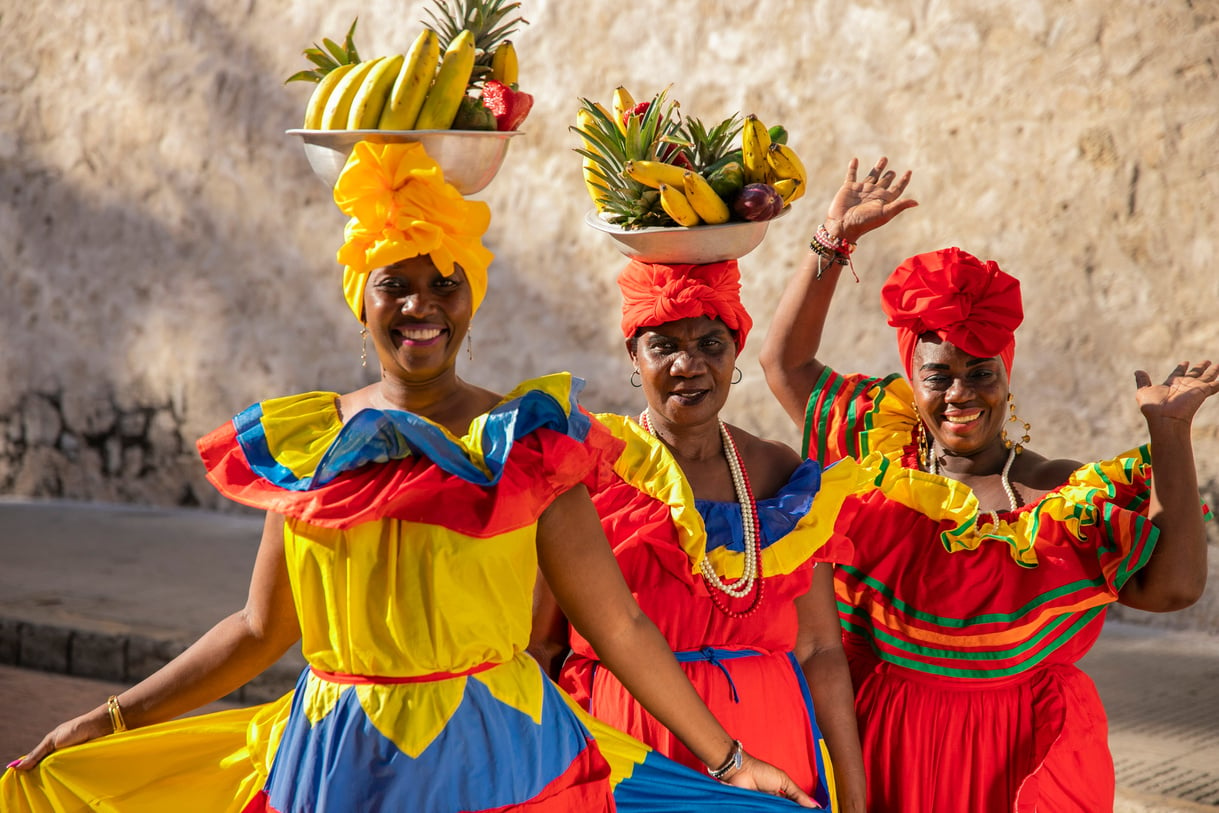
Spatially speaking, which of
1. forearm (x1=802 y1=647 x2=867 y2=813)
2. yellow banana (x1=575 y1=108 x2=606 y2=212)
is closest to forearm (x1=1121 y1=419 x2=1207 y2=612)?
forearm (x1=802 y1=647 x2=867 y2=813)

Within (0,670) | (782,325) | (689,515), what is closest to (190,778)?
(689,515)

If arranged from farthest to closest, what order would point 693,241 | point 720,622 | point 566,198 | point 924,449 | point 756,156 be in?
1. point 566,198
2. point 924,449
3. point 756,156
4. point 693,241
5. point 720,622

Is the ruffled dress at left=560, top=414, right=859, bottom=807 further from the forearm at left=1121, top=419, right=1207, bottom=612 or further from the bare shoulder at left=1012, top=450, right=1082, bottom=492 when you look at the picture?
the forearm at left=1121, top=419, right=1207, bottom=612

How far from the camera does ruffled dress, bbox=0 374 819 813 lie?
243 cm

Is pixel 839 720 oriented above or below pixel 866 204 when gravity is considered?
below

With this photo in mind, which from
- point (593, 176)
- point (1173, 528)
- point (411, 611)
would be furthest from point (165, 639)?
point (1173, 528)

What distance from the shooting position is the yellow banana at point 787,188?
3.30 m

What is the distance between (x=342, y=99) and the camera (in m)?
2.68

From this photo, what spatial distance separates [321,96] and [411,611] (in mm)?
1028

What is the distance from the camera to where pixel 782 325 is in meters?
3.80

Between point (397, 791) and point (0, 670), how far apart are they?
5886mm

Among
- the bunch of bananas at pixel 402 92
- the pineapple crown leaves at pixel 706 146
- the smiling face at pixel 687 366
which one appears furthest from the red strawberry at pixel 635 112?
the bunch of bananas at pixel 402 92

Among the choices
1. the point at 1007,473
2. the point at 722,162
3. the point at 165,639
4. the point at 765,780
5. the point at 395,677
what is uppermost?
the point at 722,162

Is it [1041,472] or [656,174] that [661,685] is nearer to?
[656,174]
